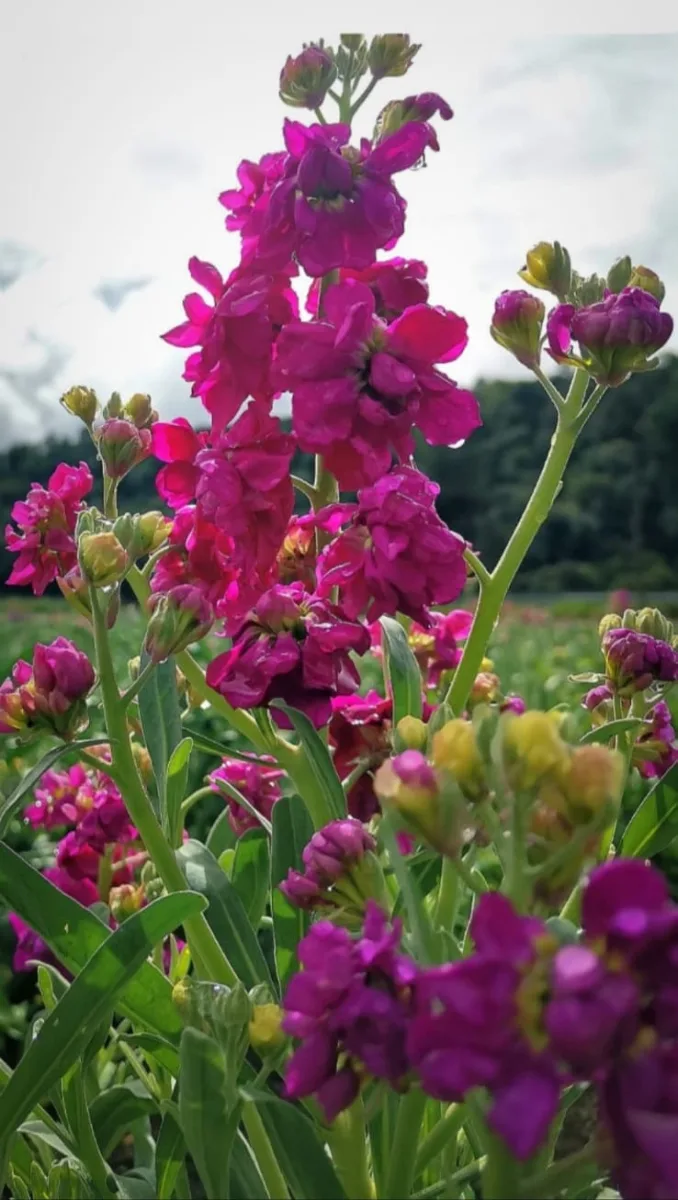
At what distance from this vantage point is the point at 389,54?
2.56ft

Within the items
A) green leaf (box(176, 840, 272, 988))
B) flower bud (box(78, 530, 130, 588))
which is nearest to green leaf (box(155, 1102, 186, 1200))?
green leaf (box(176, 840, 272, 988))

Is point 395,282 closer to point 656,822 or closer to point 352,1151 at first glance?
point 656,822

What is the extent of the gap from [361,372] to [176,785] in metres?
0.30

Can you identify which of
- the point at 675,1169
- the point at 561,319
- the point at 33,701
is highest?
the point at 561,319

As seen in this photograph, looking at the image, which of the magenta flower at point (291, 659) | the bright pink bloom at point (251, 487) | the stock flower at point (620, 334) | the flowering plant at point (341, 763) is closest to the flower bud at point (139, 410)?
the flowering plant at point (341, 763)

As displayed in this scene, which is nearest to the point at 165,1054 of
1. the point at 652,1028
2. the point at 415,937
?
the point at 415,937

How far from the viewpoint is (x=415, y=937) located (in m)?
0.48

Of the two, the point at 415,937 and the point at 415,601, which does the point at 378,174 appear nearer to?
the point at 415,601

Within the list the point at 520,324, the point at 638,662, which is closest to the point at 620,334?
the point at 520,324

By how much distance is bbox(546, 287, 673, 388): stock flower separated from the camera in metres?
0.67

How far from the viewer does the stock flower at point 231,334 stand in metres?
0.71

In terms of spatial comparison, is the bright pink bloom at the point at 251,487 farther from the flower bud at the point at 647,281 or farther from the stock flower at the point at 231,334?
the flower bud at the point at 647,281

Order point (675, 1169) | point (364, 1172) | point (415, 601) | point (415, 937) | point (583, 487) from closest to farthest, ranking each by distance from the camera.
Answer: point (675, 1169), point (415, 937), point (364, 1172), point (415, 601), point (583, 487)

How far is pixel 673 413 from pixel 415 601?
1932 cm
